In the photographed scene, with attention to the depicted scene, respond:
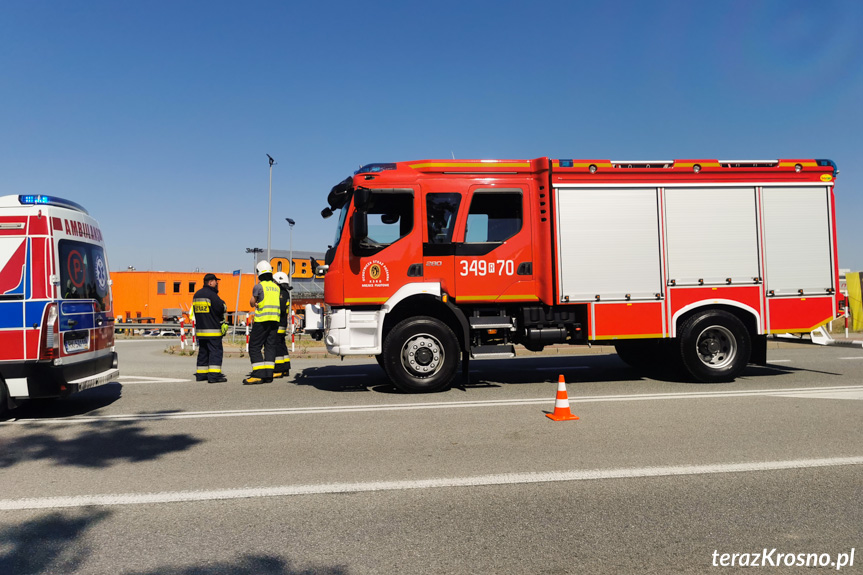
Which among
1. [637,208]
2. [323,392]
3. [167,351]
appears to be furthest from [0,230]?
[167,351]

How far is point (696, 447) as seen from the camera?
186 inches

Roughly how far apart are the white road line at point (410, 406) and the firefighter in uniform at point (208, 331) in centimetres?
263

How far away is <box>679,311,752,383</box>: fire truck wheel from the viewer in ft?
26.5

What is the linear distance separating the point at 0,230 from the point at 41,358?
1.36m

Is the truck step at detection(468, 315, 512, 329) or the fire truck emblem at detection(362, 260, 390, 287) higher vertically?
the fire truck emblem at detection(362, 260, 390, 287)

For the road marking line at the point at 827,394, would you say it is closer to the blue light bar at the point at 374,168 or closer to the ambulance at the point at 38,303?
the blue light bar at the point at 374,168

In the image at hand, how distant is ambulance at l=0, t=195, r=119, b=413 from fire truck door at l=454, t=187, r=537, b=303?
14.9 ft

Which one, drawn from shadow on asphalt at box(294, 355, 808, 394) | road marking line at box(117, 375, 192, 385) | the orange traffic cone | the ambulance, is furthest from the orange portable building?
the orange traffic cone

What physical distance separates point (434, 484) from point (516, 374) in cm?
565

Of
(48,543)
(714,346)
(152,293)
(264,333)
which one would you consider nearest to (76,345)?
(264,333)

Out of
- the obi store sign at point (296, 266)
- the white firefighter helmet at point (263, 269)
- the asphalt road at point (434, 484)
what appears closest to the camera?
the asphalt road at point (434, 484)

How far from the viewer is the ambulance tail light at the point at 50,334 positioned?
5.93 m

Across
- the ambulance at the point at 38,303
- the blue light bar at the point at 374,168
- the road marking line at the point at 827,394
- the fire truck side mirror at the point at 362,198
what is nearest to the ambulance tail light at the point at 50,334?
the ambulance at the point at 38,303

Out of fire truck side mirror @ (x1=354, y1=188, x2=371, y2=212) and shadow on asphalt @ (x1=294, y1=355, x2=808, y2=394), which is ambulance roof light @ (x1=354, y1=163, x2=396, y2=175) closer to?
fire truck side mirror @ (x1=354, y1=188, x2=371, y2=212)
